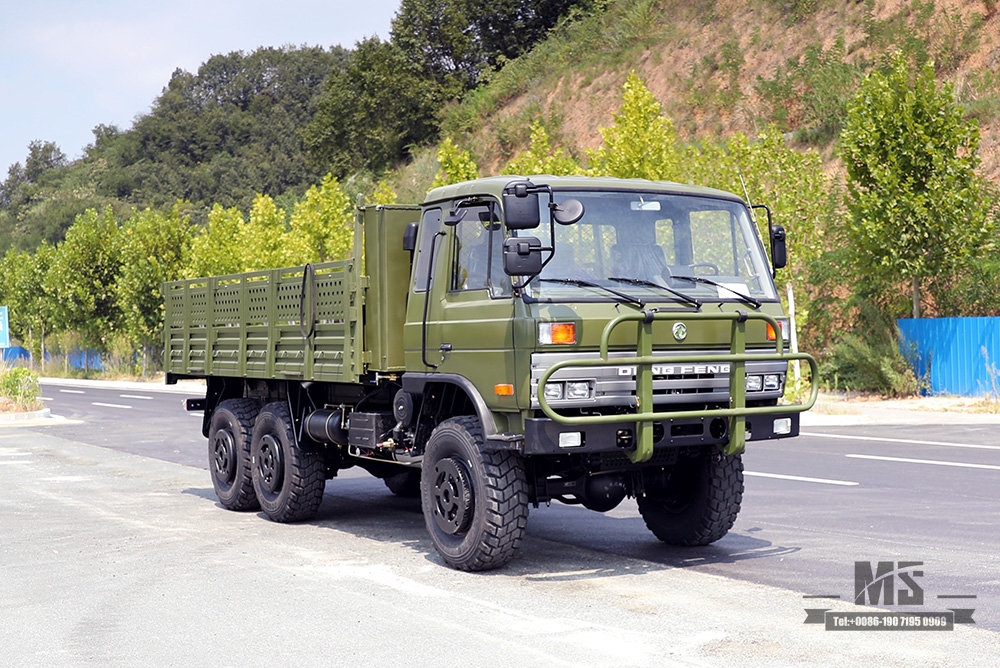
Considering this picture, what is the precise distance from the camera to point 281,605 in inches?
287

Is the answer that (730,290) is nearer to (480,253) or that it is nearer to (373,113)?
(480,253)

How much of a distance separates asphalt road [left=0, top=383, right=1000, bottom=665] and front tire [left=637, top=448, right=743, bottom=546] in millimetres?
178

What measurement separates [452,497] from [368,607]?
54.3 inches

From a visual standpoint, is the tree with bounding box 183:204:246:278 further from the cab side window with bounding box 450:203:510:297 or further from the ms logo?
the ms logo

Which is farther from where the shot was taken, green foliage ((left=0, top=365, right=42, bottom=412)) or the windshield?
green foliage ((left=0, top=365, right=42, bottom=412))

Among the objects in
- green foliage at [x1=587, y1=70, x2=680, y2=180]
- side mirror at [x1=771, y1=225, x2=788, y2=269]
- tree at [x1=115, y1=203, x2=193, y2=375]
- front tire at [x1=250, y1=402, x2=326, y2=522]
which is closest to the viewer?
side mirror at [x1=771, y1=225, x2=788, y2=269]

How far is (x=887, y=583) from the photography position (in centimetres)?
762

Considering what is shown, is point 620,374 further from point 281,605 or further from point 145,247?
point 145,247

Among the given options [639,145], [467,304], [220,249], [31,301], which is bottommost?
[467,304]

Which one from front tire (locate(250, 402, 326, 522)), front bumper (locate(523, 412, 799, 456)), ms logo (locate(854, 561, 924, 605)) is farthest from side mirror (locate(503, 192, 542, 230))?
front tire (locate(250, 402, 326, 522))

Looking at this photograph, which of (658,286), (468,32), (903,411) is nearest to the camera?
(658,286)

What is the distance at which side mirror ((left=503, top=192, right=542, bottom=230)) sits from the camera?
24.6 feet

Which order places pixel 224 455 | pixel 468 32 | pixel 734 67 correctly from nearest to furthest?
1. pixel 224 455
2. pixel 734 67
3. pixel 468 32

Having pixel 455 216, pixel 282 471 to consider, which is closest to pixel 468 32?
pixel 282 471
